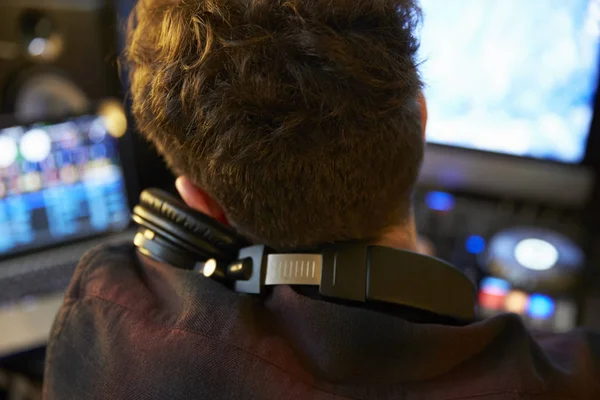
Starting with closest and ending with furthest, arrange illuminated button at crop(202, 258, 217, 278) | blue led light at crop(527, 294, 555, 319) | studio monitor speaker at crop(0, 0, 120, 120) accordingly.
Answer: illuminated button at crop(202, 258, 217, 278)
blue led light at crop(527, 294, 555, 319)
studio monitor speaker at crop(0, 0, 120, 120)

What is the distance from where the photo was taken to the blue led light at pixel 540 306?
0.95 m

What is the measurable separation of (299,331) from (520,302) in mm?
581

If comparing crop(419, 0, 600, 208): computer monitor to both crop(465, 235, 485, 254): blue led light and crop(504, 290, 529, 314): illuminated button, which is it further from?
crop(504, 290, 529, 314): illuminated button

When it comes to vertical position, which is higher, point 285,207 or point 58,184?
point 285,207

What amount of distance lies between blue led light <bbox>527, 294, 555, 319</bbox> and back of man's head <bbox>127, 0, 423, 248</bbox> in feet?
1.76

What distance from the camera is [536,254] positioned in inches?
41.4

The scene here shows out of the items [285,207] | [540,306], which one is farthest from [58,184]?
[540,306]

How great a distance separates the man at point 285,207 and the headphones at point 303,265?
2 centimetres

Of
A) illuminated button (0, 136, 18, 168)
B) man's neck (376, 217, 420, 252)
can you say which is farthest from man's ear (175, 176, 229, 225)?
illuminated button (0, 136, 18, 168)

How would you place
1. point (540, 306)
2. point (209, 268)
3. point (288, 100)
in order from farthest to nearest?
point (540, 306)
point (209, 268)
point (288, 100)

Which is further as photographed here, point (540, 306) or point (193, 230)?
point (540, 306)

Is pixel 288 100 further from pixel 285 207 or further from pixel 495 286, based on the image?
pixel 495 286

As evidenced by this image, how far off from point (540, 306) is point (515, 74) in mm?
402

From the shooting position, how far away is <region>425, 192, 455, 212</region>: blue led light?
120 cm
